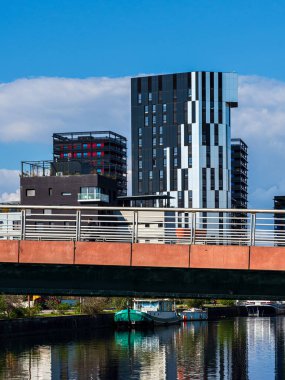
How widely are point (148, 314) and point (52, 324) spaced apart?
23.1 metres

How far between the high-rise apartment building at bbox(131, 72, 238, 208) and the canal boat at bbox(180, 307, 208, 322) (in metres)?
63.2

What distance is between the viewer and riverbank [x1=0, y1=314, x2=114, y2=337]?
238ft

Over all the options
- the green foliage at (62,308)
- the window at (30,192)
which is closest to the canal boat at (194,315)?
the window at (30,192)

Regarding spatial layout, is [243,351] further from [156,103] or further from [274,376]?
Result: [156,103]

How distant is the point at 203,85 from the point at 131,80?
17.3m

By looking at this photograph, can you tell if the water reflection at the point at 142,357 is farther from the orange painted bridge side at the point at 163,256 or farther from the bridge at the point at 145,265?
the orange painted bridge side at the point at 163,256

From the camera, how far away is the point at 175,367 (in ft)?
178

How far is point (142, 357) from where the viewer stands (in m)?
59.5

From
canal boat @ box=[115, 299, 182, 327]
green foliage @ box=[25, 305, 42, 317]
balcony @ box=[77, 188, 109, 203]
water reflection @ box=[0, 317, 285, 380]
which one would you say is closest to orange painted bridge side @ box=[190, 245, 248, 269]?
water reflection @ box=[0, 317, 285, 380]

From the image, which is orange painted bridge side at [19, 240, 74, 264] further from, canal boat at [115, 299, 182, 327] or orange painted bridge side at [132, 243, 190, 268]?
canal boat at [115, 299, 182, 327]

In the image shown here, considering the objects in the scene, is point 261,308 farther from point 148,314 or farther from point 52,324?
point 52,324

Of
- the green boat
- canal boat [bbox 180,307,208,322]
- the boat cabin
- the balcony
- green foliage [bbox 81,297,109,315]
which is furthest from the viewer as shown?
the balcony

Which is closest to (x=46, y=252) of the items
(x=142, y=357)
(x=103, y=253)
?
(x=103, y=253)

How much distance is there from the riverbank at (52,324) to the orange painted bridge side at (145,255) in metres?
42.7
